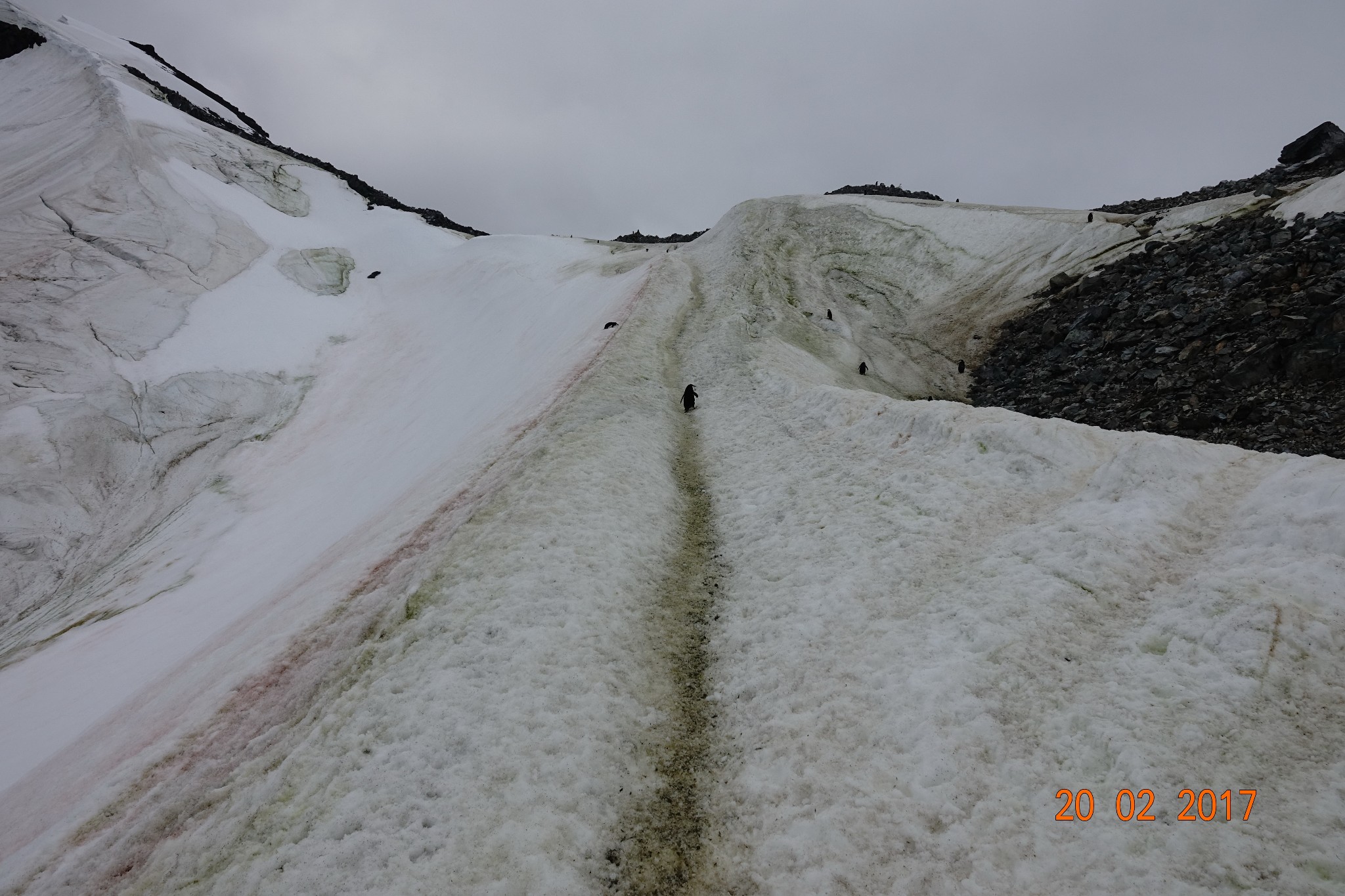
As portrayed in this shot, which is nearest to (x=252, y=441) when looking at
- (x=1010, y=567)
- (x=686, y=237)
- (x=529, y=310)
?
(x=529, y=310)

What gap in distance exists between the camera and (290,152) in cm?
A: 8106

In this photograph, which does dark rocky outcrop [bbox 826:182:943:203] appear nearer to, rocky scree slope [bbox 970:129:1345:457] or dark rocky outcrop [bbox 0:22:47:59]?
rocky scree slope [bbox 970:129:1345:457]

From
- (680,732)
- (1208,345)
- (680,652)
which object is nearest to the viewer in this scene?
(680,732)

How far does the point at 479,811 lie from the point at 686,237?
77.8 metres

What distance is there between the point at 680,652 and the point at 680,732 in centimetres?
196

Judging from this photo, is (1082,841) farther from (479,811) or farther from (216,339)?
(216,339)

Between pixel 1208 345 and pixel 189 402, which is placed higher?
pixel 1208 345

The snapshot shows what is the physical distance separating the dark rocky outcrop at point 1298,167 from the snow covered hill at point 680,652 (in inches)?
178

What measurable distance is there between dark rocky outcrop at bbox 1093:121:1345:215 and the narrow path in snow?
113 feet

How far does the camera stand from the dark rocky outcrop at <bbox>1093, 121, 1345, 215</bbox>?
29.2 m

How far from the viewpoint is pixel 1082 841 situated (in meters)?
6.47

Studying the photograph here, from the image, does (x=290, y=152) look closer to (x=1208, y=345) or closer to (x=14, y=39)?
(x=14, y=39)

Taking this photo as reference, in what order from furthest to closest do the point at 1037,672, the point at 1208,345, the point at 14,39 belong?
the point at 14,39 → the point at 1208,345 → the point at 1037,672

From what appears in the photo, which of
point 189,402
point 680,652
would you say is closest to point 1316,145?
point 680,652
